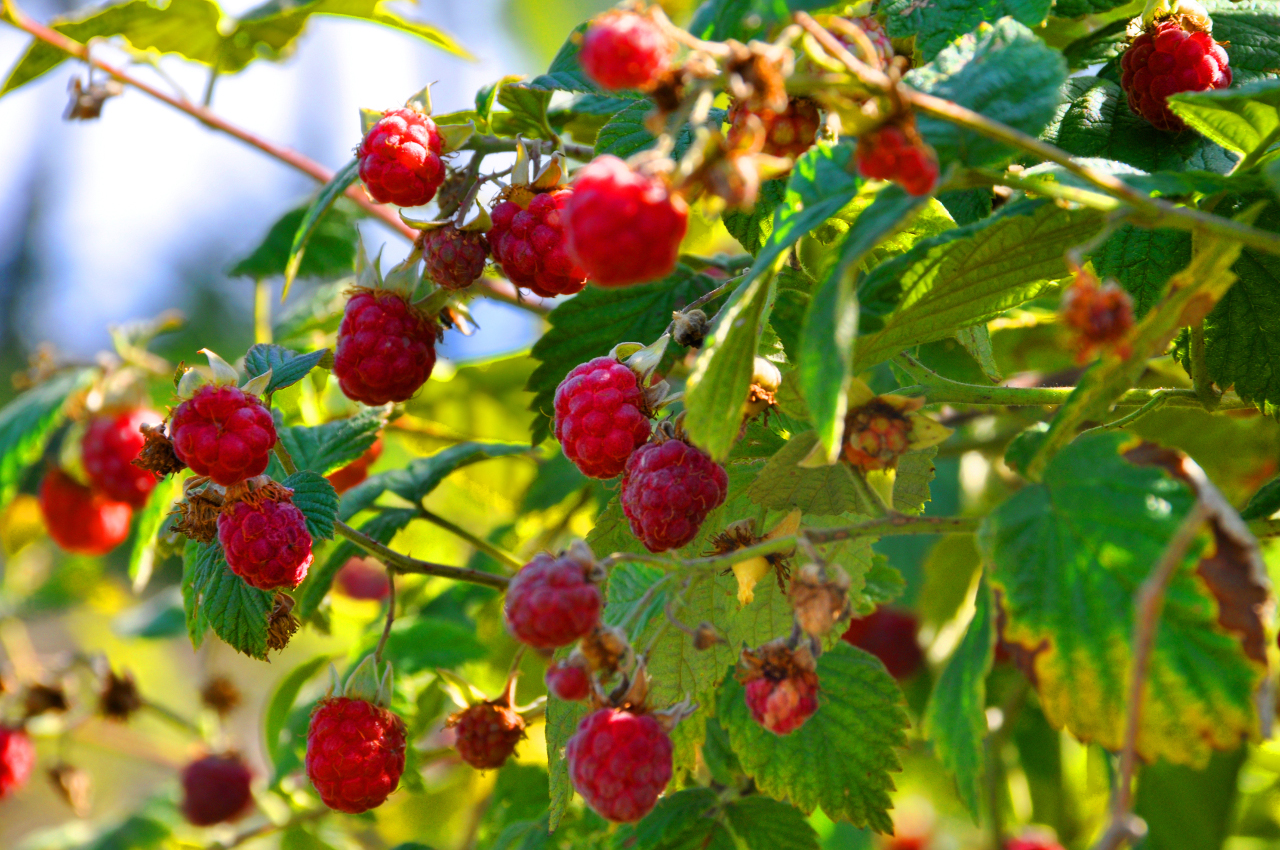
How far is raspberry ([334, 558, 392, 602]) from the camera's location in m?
1.86

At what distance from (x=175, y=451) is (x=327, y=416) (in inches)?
26.3

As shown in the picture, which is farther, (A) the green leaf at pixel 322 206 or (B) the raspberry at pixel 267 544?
(A) the green leaf at pixel 322 206

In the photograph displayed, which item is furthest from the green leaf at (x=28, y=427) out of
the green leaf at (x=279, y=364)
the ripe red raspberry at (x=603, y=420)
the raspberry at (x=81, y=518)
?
the ripe red raspberry at (x=603, y=420)

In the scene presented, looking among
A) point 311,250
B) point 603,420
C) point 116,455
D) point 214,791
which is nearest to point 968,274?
point 603,420

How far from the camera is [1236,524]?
0.46 m

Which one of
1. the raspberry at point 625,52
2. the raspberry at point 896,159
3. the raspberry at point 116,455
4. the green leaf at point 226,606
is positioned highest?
the raspberry at point 625,52

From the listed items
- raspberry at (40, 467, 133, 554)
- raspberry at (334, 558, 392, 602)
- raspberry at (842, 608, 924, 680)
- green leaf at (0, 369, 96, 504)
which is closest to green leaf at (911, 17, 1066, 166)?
raspberry at (842, 608, 924, 680)

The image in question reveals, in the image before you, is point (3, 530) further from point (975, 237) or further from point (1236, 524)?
point (1236, 524)

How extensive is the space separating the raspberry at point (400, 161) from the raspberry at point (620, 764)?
41 centimetres

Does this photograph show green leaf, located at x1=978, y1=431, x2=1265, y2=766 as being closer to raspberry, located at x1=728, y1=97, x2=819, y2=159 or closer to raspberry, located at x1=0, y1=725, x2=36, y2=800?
raspberry, located at x1=728, y1=97, x2=819, y2=159

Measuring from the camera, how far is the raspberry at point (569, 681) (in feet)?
1.77

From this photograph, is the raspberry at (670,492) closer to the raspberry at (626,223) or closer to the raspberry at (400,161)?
the raspberry at (626,223)

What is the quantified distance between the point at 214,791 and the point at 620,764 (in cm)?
119

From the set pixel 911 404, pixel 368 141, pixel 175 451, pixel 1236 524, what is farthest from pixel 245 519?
pixel 1236 524
